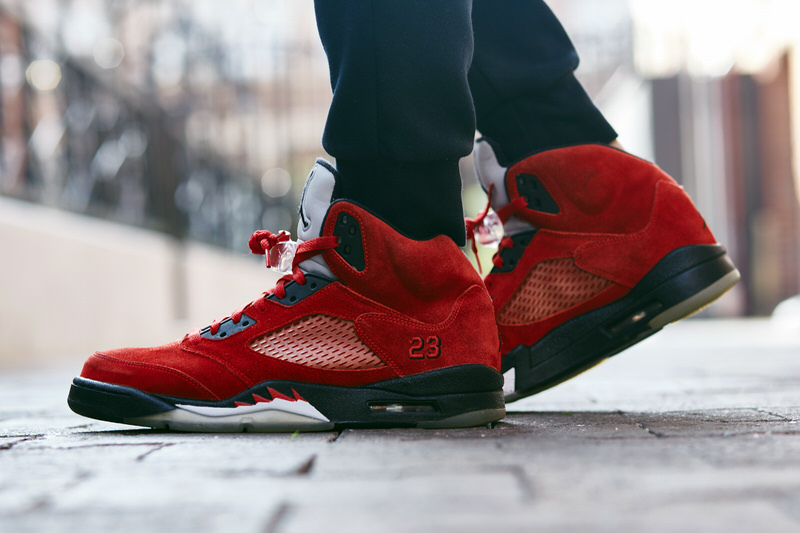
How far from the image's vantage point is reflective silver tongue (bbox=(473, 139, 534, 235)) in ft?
4.76

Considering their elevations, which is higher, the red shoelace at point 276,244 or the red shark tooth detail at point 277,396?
the red shoelace at point 276,244

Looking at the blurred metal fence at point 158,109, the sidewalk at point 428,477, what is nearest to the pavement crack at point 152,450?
the sidewalk at point 428,477

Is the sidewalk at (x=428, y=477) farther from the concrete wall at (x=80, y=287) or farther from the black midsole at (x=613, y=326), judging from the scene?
the concrete wall at (x=80, y=287)

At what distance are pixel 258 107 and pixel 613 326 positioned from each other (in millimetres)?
6872

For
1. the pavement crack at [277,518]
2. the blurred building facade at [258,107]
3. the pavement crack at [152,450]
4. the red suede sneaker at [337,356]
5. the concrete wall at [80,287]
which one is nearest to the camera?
the pavement crack at [277,518]

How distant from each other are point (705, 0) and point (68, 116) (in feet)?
28.5

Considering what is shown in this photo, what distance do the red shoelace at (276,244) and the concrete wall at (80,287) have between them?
2.03 m

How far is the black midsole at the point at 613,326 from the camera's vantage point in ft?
4.36

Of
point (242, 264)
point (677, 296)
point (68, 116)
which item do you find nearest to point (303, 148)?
point (242, 264)

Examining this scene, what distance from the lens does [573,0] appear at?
12.7m

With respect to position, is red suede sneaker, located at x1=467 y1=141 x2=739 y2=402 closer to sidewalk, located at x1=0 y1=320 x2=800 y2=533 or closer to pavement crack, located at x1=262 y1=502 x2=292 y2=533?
sidewalk, located at x1=0 y1=320 x2=800 y2=533

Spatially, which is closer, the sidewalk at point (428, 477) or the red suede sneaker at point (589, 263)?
the sidewalk at point (428, 477)

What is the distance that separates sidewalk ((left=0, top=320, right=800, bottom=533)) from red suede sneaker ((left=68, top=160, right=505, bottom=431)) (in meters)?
0.05

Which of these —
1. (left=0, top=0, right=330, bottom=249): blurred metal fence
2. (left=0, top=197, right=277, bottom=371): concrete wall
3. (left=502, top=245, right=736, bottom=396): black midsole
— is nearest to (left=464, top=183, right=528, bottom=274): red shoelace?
(left=502, top=245, right=736, bottom=396): black midsole
